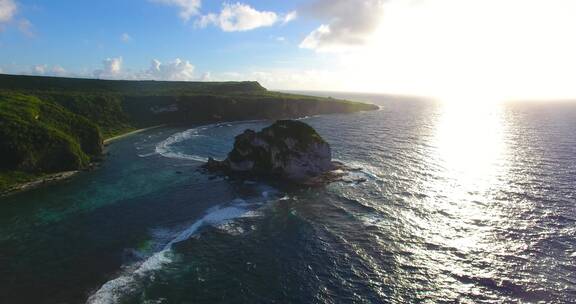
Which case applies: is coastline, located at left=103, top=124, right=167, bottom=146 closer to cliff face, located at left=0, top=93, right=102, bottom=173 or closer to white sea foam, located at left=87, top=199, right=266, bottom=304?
cliff face, located at left=0, top=93, right=102, bottom=173

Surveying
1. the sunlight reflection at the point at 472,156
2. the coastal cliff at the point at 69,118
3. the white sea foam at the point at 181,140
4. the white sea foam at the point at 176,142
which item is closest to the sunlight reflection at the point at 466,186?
the sunlight reflection at the point at 472,156

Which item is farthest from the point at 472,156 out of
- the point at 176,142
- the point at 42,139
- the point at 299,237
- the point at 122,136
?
the point at 122,136

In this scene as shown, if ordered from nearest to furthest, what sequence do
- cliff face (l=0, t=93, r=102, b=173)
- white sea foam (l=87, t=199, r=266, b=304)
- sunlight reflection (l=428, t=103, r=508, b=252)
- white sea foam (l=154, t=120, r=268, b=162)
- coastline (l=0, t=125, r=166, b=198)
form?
white sea foam (l=87, t=199, r=266, b=304)
sunlight reflection (l=428, t=103, r=508, b=252)
coastline (l=0, t=125, r=166, b=198)
cliff face (l=0, t=93, r=102, b=173)
white sea foam (l=154, t=120, r=268, b=162)

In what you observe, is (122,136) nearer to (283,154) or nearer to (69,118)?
(69,118)

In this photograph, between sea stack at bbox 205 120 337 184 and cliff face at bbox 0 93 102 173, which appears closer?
cliff face at bbox 0 93 102 173

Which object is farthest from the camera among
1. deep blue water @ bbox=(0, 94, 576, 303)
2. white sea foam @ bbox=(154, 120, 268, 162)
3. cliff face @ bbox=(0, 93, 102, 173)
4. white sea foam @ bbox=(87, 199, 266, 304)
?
white sea foam @ bbox=(154, 120, 268, 162)

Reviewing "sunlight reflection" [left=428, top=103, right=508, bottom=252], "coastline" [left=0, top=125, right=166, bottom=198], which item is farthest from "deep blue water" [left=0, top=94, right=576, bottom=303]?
"coastline" [left=0, top=125, right=166, bottom=198]

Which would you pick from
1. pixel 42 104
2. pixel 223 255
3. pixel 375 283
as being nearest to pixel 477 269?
pixel 375 283
